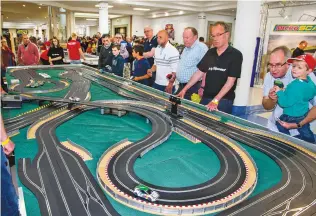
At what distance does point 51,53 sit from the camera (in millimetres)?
7699

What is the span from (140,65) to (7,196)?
422cm

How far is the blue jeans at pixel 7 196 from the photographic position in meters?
1.22

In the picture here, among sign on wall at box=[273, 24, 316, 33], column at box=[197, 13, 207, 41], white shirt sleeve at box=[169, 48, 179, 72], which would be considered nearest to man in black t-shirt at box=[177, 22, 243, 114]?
white shirt sleeve at box=[169, 48, 179, 72]

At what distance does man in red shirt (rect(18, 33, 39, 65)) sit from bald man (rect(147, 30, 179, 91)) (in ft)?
15.4

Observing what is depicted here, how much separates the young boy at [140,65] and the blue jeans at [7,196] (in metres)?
3.95

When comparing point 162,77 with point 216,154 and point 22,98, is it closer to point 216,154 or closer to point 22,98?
point 22,98

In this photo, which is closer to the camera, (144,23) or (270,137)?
(270,137)

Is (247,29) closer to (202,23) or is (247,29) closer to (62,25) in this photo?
(202,23)

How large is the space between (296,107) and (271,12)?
35.0 feet

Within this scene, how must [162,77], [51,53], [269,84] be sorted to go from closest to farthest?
[269,84]
[162,77]
[51,53]

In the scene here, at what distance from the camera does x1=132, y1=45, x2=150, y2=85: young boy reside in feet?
16.9

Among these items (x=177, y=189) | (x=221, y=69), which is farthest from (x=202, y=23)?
(x=177, y=189)

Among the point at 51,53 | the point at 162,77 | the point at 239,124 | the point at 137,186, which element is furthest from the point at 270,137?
→ the point at 51,53

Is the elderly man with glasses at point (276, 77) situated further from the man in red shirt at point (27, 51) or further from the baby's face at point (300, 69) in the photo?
the man in red shirt at point (27, 51)
